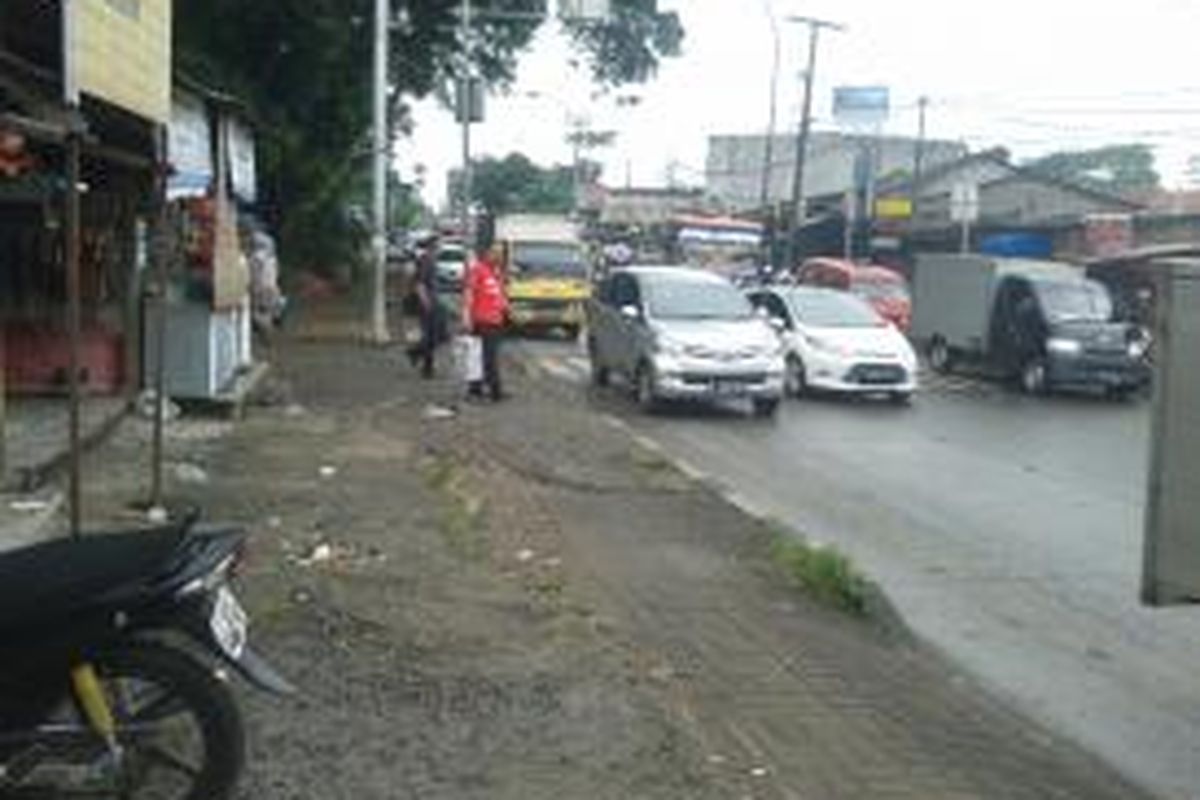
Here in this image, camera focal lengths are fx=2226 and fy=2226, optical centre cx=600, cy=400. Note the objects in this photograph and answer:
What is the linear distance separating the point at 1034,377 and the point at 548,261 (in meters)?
12.3

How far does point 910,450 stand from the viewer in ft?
73.5

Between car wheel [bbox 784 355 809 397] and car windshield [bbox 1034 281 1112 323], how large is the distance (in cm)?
506

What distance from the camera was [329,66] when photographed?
39.6 m

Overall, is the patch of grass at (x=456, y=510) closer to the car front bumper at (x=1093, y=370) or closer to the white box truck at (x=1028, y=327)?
the white box truck at (x=1028, y=327)

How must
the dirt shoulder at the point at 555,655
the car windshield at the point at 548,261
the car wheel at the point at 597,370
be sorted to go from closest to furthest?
the dirt shoulder at the point at 555,655 < the car wheel at the point at 597,370 < the car windshield at the point at 548,261

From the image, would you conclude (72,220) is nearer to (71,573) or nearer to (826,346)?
(71,573)

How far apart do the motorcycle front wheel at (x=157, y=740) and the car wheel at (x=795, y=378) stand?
22942 millimetres

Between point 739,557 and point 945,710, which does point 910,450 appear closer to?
point 739,557

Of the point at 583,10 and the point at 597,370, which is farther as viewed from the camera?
the point at 583,10

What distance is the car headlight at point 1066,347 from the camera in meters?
31.9

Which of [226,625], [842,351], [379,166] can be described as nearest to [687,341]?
[842,351]

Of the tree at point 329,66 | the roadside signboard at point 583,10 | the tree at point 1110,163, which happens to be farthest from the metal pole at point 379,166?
the tree at point 1110,163

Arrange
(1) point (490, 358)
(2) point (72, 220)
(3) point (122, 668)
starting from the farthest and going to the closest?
(1) point (490, 358), (2) point (72, 220), (3) point (122, 668)

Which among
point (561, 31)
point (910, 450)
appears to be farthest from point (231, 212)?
point (561, 31)
